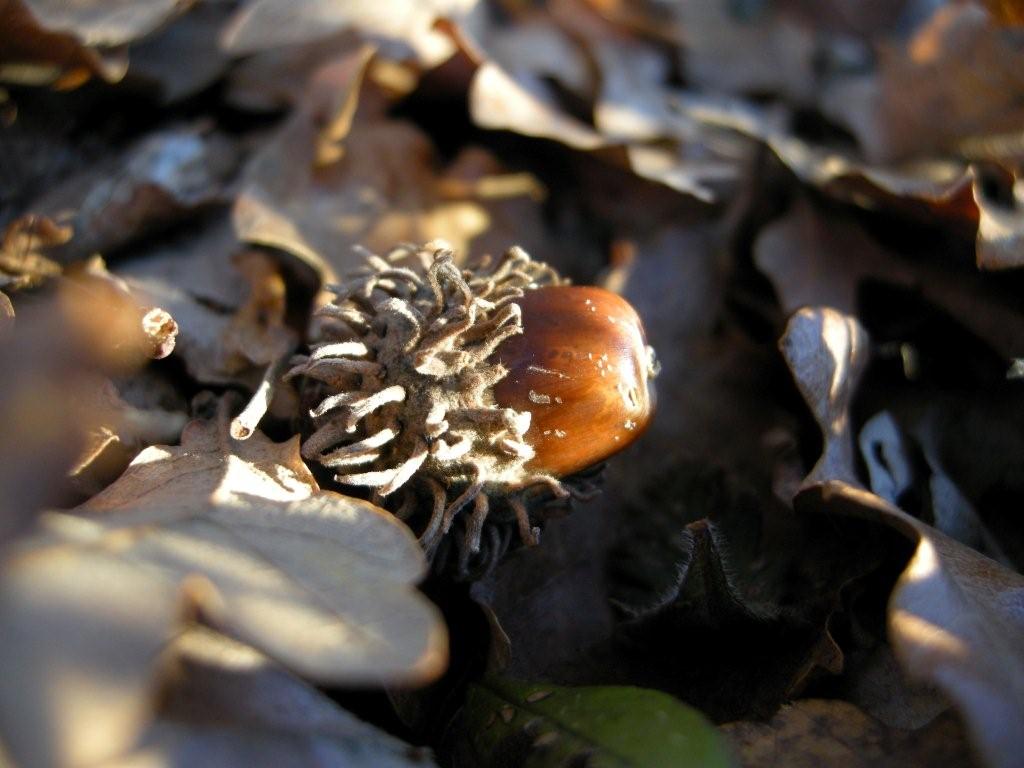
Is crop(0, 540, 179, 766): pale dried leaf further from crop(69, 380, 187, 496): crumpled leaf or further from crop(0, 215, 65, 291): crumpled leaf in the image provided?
crop(0, 215, 65, 291): crumpled leaf

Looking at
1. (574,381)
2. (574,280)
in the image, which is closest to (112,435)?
(574,381)

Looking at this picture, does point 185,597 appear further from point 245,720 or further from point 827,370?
point 827,370

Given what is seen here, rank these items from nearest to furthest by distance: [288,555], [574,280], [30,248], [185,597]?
[185,597] → [288,555] → [30,248] → [574,280]

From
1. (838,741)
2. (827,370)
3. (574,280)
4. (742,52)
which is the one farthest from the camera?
(742,52)

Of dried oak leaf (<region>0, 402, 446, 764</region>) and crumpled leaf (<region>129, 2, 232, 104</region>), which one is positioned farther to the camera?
crumpled leaf (<region>129, 2, 232, 104</region>)

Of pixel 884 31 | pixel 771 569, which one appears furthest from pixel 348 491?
pixel 884 31

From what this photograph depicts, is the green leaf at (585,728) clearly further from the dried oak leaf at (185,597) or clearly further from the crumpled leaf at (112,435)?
the crumpled leaf at (112,435)

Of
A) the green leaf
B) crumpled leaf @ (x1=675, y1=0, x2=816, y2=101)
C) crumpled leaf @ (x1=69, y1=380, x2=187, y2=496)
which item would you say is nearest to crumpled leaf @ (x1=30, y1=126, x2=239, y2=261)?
crumpled leaf @ (x1=69, y1=380, x2=187, y2=496)
